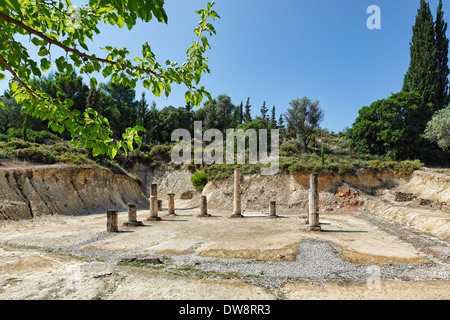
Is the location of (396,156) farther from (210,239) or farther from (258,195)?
(210,239)

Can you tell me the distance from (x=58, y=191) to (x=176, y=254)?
16419 mm

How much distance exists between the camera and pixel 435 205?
695 inches

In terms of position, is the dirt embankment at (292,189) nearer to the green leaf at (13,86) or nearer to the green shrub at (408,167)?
the green shrub at (408,167)

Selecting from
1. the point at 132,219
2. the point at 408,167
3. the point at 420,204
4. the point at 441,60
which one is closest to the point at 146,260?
the point at 132,219

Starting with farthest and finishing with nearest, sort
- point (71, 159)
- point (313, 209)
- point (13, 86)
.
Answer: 1. point (71, 159)
2. point (313, 209)
3. point (13, 86)

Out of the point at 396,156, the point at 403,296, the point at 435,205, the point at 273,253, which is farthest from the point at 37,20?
the point at 396,156

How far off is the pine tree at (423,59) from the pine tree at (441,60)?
3.21 feet

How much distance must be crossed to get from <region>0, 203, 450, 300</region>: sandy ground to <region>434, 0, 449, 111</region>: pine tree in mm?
31540

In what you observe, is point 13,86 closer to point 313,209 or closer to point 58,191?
point 313,209

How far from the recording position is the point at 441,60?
34625 millimetres

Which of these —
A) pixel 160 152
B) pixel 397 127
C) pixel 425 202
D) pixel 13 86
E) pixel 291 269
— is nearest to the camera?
pixel 13 86

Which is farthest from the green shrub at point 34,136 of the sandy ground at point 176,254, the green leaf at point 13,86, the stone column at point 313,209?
the green leaf at point 13,86
